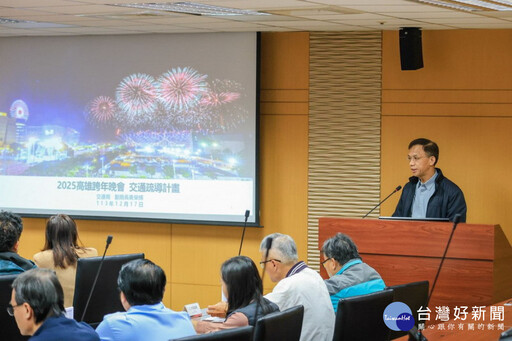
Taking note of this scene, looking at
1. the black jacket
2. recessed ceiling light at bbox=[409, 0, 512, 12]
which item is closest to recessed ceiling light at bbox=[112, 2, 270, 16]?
recessed ceiling light at bbox=[409, 0, 512, 12]

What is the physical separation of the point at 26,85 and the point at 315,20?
3.46 m

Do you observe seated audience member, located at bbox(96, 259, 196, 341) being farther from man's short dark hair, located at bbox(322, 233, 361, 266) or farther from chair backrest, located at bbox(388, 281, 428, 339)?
man's short dark hair, located at bbox(322, 233, 361, 266)

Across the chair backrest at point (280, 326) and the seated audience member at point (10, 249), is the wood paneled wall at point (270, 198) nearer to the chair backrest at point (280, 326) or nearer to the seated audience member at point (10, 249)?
the seated audience member at point (10, 249)

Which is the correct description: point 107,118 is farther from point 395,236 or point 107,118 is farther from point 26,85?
point 395,236

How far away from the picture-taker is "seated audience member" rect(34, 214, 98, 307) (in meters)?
5.25

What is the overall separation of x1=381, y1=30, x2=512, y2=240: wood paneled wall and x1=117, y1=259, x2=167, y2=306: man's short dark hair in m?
4.46

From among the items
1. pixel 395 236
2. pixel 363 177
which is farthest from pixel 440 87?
pixel 395 236

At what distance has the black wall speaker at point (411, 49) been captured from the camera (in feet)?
23.5

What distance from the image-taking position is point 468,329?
13.1 ft

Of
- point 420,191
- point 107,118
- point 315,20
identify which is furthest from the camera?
point 107,118

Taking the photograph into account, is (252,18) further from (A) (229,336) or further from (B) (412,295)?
(A) (229,336)

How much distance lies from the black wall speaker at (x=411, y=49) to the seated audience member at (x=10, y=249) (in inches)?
157

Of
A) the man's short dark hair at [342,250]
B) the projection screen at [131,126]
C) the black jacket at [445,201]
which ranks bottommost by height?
the man's short dark hair at [342,250]

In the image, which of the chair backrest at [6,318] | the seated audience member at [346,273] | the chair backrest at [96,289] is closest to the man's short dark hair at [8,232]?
the chair backrest at [96,289]
